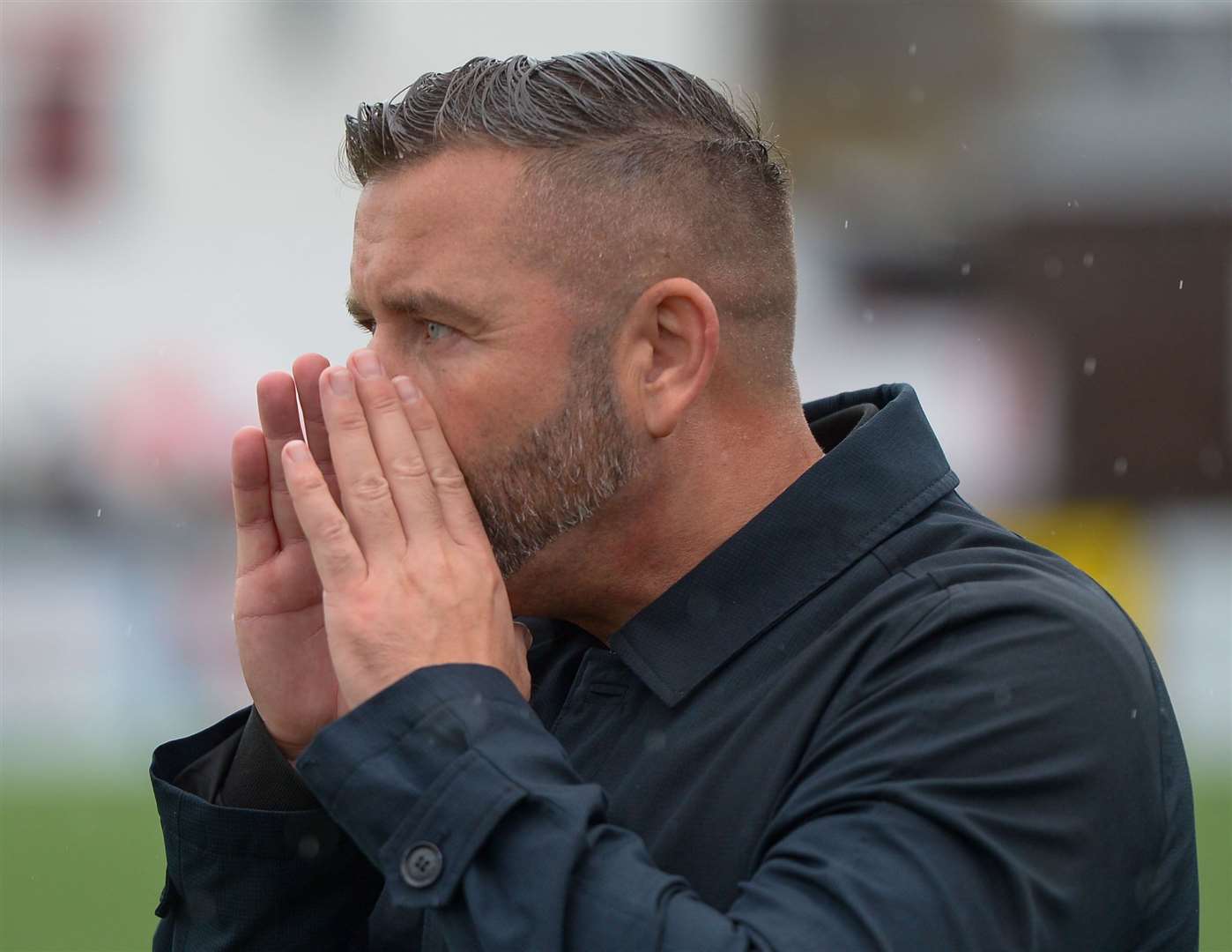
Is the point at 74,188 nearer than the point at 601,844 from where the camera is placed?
No

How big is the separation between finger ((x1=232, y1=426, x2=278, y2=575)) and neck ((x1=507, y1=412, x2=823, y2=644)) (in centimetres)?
36

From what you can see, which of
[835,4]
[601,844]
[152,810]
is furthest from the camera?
[835,4]

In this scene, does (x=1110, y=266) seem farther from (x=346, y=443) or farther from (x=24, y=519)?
(x=346, y=443)

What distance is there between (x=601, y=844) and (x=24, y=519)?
10.9 metres

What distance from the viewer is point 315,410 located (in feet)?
7.14

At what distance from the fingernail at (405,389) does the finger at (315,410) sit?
112 mm

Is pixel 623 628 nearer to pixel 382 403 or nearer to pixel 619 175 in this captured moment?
pixel 382 403

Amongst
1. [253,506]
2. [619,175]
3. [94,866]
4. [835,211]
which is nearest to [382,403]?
[253,506]

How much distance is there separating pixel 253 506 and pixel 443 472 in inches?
14.9

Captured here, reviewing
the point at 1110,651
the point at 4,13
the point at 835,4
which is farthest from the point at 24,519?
the point at 1110,651

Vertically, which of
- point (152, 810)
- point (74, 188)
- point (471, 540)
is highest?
point (74, 188)

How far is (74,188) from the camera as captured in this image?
1358cm

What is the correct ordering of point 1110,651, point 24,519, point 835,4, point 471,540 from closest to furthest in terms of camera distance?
point 1110,651 < point 471,540 < point 24,519 < point 835,4

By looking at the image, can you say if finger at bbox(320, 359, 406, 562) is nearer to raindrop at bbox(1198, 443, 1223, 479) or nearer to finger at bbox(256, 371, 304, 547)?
finger at bbox(256, 371, 304, 547)
